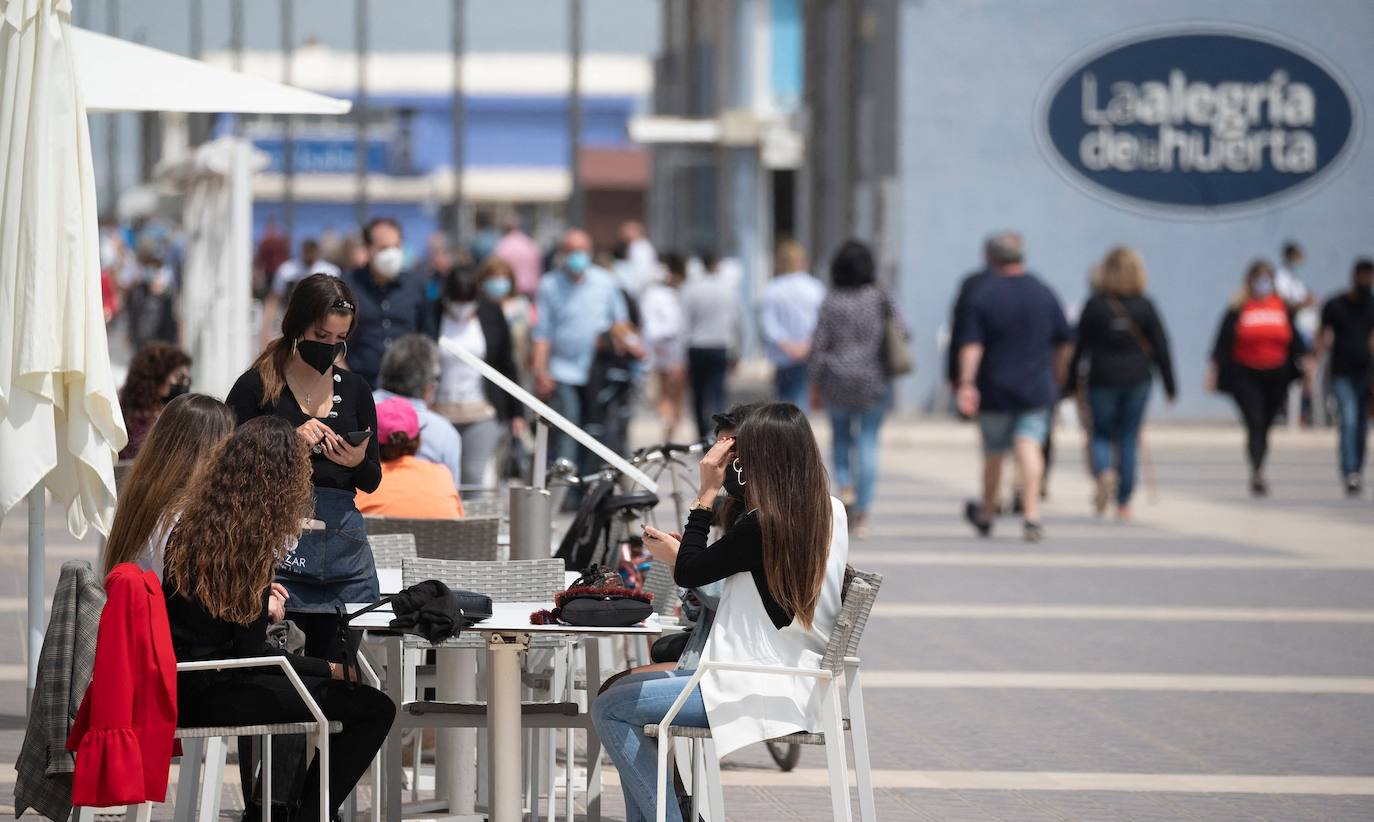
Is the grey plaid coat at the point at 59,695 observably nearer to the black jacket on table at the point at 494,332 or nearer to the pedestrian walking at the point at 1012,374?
the black jacket on table at the point at 494,332

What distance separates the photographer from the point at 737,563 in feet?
18.0

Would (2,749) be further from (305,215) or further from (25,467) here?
(305,215)

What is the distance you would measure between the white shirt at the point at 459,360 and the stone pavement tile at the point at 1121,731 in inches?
167

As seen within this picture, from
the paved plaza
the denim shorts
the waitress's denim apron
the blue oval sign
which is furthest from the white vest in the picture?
the blue oval sign

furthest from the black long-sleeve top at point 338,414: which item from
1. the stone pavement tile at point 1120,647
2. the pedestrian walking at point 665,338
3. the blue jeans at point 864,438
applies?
the pedestrian walking at point 665,338

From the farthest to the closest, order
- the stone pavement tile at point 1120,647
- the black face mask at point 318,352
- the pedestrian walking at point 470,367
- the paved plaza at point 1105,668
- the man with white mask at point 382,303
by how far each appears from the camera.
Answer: the pedestrian walking at point 470,367
the man with white mask at point 382,303
the stone pavement tile at point 1120,647
the paved plaza at point 1105,668
the black face mask at point 318,352

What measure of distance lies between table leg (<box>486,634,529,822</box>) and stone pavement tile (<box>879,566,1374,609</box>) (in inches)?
233

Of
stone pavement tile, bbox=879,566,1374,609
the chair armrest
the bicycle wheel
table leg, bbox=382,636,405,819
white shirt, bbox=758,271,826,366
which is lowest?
stone pavement tile, bbox=879,566,1374,609

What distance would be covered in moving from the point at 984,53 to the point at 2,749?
62.4ft

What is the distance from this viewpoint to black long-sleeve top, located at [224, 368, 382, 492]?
616 cm

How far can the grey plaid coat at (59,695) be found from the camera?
5.13m

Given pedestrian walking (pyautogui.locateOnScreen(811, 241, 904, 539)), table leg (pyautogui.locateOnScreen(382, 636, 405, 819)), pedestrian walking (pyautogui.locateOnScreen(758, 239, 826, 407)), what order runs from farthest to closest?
pedestrian walking (pyautogui.locateOnScreen(758, 239, 826, 407)), pedestrian walking (pyautogui.locateOnScreen(811, 241, 904, 539)), table leg (pyautogui.locateOnScreen(382, 636, 405, 819))

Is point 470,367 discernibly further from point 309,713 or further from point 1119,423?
point 309,713

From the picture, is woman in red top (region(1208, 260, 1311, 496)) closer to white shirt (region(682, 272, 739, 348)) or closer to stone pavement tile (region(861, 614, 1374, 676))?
white shirt (region(682, 272, 739, 348))
